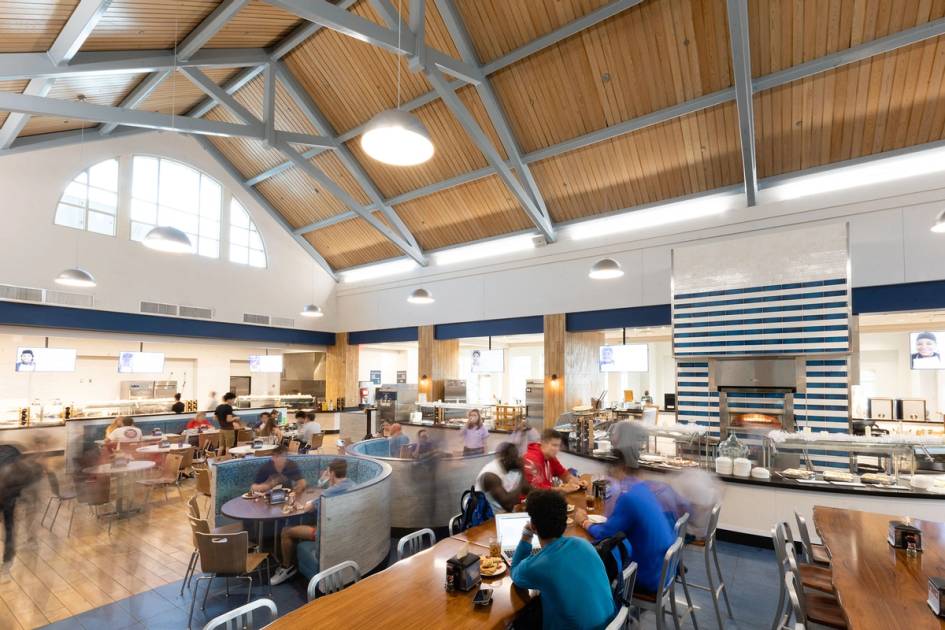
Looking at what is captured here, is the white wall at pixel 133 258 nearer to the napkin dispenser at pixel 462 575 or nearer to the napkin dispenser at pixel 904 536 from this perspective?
the napkin dispenser at pixel 462 575

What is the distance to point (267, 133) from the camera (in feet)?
30.1

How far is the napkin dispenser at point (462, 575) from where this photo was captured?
2.66 meters

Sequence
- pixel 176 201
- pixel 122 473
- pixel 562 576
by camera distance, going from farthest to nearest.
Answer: pixel 176 201 → pixel 122 473 → pixel 562 576

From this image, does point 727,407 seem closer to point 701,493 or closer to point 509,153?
point 701,493

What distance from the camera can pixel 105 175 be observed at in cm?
1055

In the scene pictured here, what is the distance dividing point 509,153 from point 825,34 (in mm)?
4683

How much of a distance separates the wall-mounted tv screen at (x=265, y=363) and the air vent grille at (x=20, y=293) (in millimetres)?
5483

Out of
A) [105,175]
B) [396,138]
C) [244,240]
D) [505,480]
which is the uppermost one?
[105,175]

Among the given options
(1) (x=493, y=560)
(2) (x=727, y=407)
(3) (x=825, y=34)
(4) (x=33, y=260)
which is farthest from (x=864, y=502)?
(4) (x=33, y=260)

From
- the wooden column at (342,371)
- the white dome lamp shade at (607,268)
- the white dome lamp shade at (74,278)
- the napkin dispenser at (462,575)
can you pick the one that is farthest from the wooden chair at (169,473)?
the wooden column at (342,371)

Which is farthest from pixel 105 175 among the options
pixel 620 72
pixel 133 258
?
pixel 620 72

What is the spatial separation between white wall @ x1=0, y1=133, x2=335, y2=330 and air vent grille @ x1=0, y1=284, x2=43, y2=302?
0.12m

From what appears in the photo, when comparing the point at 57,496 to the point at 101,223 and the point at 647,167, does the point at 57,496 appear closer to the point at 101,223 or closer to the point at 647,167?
the point at 101,223

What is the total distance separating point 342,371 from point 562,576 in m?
13.3
